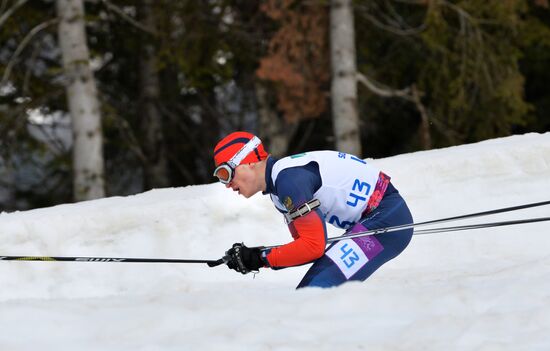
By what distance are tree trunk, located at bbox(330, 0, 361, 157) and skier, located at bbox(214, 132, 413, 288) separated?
6.78 metres

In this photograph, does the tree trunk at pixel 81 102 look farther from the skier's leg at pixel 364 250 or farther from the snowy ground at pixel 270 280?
the skier's leg at pixel 364 250

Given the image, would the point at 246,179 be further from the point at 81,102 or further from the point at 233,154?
the point at 81,102

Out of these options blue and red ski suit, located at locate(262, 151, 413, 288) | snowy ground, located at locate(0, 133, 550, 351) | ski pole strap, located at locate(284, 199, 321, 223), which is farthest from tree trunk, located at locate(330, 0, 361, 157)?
ski pole strap, located at locate(284, 199, 321, 223)

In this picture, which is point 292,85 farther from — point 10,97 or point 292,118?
point 10,97

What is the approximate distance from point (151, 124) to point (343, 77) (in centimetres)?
Result: 532

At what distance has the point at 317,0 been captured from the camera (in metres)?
12.3

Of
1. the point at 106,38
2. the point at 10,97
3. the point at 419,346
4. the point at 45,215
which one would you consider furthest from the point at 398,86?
the point at 419,346

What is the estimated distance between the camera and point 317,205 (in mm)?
4586

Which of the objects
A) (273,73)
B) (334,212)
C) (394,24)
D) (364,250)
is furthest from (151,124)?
(364,250)

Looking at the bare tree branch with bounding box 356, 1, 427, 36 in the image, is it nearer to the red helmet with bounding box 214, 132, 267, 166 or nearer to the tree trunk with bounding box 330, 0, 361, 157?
the tree trunk with bounding box 330, 0, 361, 157

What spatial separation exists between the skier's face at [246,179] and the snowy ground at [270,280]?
1.93ft

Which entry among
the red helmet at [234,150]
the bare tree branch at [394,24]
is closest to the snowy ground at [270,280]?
the red helmet at [234,150]

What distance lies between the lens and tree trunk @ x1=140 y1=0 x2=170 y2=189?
1573cm

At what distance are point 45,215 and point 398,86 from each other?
29.2 ft
